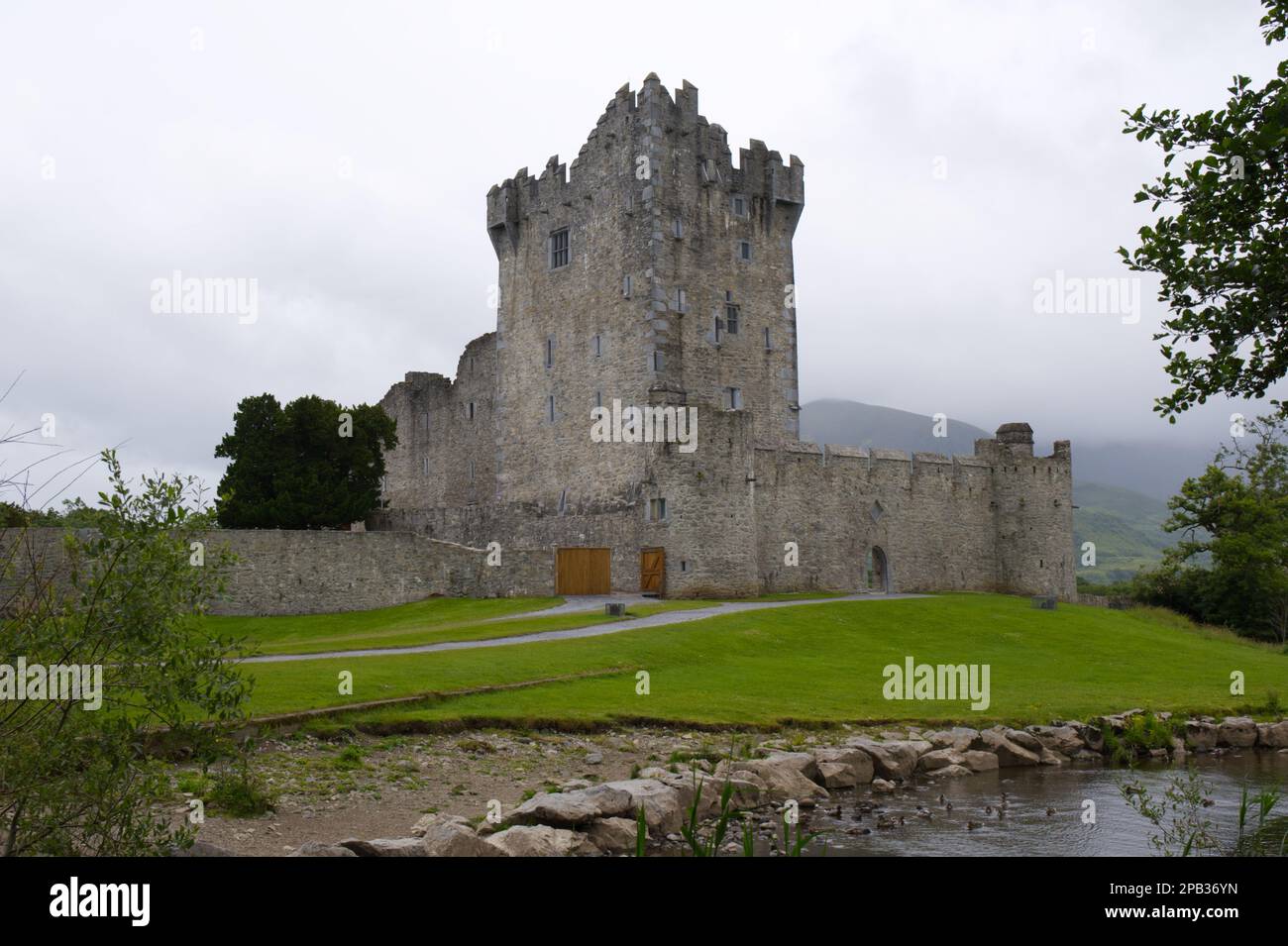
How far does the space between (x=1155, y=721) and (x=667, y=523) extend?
20850mm

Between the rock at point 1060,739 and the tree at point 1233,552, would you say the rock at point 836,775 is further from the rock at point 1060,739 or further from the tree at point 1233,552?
the tree at point 1233,552

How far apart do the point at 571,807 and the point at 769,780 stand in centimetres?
490

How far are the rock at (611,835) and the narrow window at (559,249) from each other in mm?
40374

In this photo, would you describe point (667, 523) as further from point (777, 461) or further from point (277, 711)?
point (277, 711)

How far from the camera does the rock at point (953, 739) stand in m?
23.6

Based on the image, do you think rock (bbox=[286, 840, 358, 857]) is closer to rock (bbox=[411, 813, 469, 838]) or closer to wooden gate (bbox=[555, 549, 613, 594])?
rock (bbox=[411, 813, 469, 838])

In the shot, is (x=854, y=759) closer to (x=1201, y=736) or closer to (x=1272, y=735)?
(x=1201, y=736)

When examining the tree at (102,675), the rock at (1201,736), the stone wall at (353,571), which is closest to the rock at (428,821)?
the tree at (102,675)

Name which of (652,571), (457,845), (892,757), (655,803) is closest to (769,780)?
(655,803)

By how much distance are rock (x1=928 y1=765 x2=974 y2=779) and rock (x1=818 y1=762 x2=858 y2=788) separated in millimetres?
2082

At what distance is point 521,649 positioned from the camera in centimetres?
2803

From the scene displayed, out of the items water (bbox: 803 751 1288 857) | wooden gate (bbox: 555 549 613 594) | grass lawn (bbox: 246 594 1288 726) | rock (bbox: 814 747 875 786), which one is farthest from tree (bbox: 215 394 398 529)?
water (bbox: 803 751 1288 857)

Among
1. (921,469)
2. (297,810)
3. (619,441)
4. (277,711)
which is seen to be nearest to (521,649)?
(277,711)

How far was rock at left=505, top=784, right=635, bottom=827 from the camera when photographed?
15.3m
